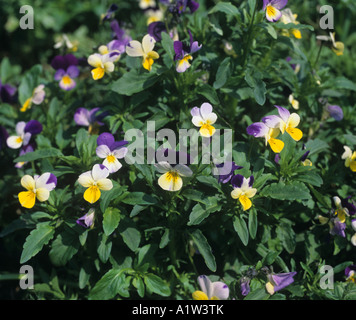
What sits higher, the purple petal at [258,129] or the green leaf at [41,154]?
the purple petal at [258,129]

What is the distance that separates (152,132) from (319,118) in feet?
3.86

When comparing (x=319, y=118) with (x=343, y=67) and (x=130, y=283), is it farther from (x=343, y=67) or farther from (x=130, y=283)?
(x=130, y=283)

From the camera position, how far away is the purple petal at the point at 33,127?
258 centimetres

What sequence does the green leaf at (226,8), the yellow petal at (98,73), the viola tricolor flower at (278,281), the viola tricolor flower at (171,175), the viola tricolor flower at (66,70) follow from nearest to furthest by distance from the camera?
the viola tricolor flower at (171,175) → the viola tricolor flower at (278,281) → the green leaf at (226,8) → the yellow petal at (98,73) → the viola tricolor flower at (66,70)

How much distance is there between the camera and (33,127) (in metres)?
2.59

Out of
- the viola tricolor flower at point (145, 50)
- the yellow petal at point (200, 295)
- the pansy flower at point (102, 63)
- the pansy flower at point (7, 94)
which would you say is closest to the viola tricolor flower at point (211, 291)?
the yellow petal at point (200, 295)

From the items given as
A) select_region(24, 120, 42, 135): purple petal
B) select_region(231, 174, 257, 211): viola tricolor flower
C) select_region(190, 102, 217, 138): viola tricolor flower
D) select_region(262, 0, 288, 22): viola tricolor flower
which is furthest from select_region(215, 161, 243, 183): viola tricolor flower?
select_region(24, 120, 42, 135): purple petal

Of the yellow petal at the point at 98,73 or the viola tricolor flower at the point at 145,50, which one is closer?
the viola tricolor flower at the point at 145,50

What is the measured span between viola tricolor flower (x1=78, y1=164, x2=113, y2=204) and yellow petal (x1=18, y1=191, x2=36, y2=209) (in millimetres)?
291

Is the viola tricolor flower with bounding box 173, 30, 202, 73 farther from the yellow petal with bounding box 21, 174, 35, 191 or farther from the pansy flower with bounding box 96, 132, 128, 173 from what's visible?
the yellow petal with bounding box 21, 174, 35, 191

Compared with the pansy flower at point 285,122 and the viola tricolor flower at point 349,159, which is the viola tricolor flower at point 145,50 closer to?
the pansy flower at point 285,122

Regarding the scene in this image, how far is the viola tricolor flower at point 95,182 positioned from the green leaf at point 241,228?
2.10 feet

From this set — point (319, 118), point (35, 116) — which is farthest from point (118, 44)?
point (319, 118)
